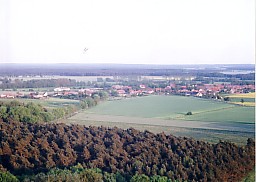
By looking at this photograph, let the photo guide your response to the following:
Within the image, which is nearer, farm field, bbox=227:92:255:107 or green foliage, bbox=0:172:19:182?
farm field, bbox=227:92:255:107

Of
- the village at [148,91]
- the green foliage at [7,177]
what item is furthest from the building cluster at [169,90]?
the green foliage at [7,177]

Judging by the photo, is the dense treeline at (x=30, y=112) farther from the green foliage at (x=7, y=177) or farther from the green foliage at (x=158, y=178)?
the green foliage at (x=158, y=178)

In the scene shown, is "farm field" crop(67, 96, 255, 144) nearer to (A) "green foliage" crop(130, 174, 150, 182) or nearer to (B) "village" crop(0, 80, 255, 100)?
(B) "village" crop(0, 80, 255, 100)

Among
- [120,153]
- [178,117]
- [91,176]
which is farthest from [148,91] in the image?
[91,176]

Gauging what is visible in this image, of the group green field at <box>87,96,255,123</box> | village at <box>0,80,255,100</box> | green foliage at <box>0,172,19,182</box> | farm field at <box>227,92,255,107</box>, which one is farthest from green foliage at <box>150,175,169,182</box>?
green foliage at <box>0,172,19,182</box>
